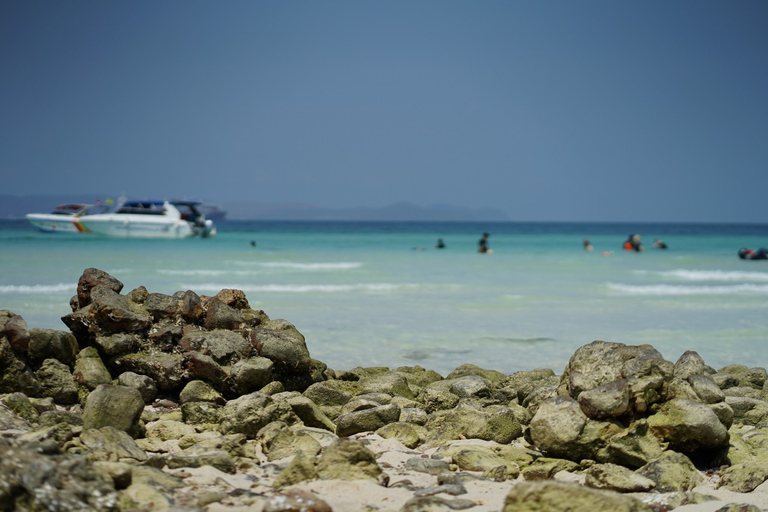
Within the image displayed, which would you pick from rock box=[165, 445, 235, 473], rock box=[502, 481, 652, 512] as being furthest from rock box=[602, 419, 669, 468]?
rock box=[165, 445, 235, 473]

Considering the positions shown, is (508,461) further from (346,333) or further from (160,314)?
(346,333)

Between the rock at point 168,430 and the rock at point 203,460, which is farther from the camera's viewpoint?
the rock at point 168,430

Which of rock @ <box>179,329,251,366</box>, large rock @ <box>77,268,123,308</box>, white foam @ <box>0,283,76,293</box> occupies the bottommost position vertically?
white foam @ <box>0,283,76,293</box>

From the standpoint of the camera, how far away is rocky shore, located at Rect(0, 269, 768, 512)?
11.6ft

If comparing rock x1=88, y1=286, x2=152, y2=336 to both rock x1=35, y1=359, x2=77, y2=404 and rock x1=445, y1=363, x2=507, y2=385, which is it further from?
rock x1=445, y1=363, x2=507, y2=385

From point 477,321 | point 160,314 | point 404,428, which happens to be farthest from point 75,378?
point 477,321

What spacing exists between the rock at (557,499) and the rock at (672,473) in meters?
0.96

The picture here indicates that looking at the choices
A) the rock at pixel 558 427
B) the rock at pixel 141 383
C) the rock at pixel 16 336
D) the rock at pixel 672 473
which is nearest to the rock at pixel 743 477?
the rock at pixel 672 473

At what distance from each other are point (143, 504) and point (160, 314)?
11.8 feet

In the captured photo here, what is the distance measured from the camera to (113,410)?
4727 mm

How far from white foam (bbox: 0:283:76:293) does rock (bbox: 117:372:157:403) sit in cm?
1048

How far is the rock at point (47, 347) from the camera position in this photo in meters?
5.99

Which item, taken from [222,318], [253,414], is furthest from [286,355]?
[253,414]

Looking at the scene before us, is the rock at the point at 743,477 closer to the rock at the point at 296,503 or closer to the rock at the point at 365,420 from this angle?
the rock at the point at 365,420
